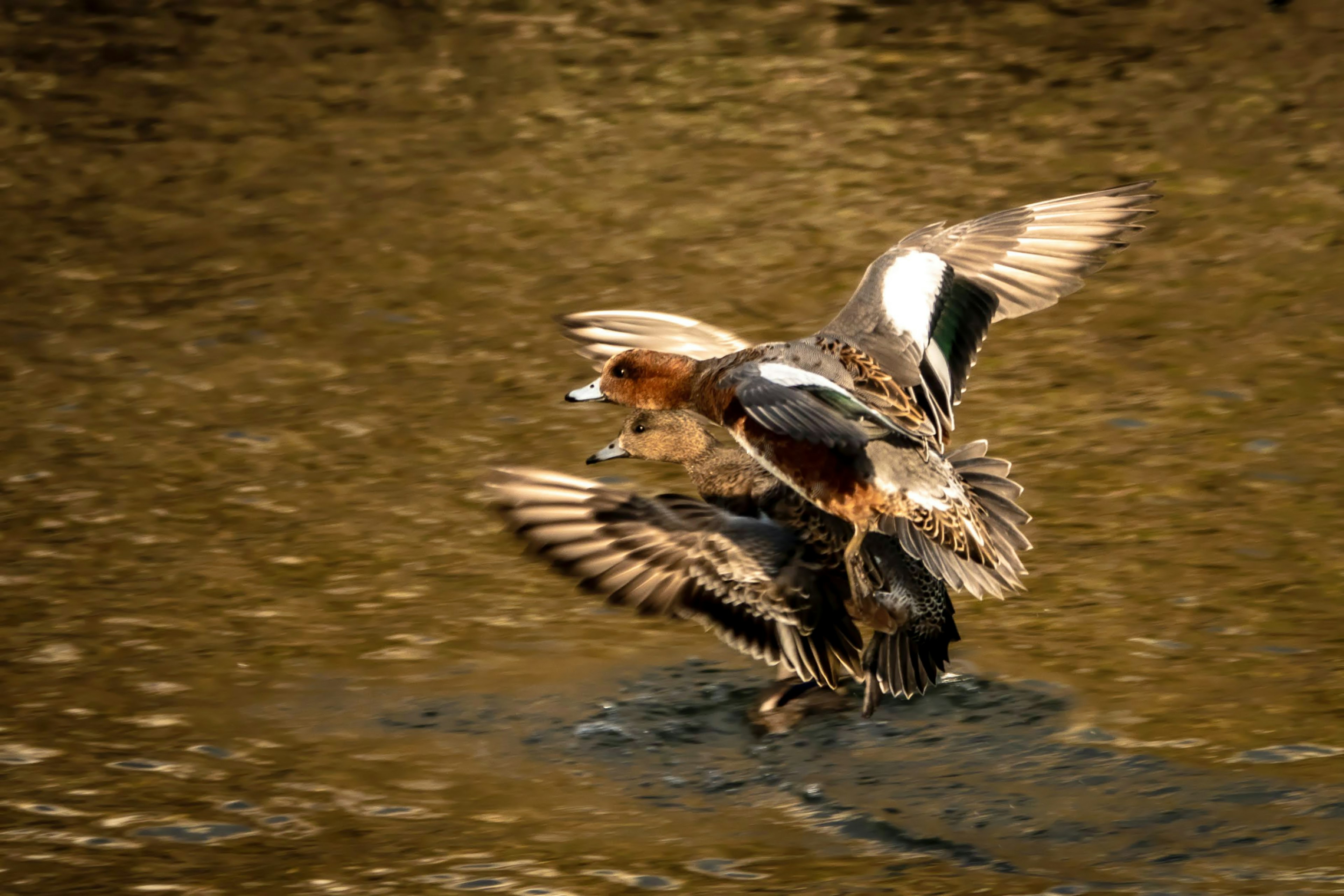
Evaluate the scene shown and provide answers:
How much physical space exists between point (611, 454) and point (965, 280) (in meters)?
1.25

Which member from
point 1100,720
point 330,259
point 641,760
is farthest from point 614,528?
point 330,259

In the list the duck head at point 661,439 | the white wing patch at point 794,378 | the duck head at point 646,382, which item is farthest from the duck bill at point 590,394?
the white wing patch at point 794,378

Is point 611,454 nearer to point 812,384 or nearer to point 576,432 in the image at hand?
point 812,384

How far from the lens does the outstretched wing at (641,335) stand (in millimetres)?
7137

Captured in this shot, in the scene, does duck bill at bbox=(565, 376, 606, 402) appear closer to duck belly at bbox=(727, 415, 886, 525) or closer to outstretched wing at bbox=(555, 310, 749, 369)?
outstretched wing at bbox=(555, 310, 749, 369)

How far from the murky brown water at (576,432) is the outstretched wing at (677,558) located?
353 millimetres

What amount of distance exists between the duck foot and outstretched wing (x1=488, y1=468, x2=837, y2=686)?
0.65 ft

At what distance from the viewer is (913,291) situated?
6527mm

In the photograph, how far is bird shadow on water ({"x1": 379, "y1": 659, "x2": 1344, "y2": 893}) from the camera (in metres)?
5.34

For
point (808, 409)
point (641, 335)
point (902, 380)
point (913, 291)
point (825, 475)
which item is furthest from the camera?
point (641, 335)

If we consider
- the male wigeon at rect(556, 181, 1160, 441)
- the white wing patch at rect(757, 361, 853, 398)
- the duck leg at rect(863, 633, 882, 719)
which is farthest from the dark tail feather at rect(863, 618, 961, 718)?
the white wing patch at rect(757, 361, 853, 398)

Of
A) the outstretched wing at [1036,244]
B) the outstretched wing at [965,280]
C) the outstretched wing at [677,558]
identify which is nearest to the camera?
the outstretched wing at [677,558]

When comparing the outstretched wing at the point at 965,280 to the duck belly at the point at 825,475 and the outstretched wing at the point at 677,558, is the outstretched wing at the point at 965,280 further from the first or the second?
the outstretched wing at the point at 677,558

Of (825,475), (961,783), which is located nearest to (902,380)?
Answer: (825,475)
